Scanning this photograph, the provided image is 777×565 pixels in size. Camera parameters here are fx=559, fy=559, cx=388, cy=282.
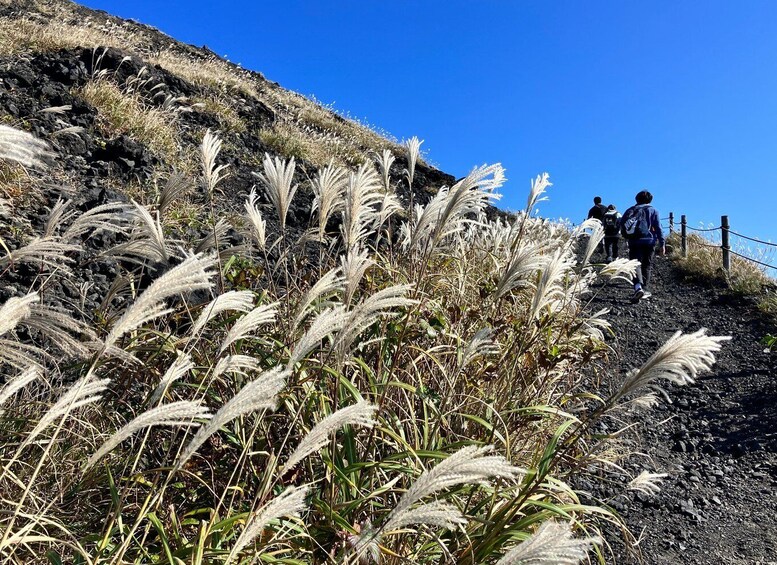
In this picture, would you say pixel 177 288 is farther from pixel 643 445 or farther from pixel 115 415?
pixel 643 445

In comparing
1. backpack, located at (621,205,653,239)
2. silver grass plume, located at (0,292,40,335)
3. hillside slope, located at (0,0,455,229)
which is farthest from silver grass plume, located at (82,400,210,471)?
backpack, located at (621,205,653,239)

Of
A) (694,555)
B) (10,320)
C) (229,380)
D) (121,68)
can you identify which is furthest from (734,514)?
(121,68)

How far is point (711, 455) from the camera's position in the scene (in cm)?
521

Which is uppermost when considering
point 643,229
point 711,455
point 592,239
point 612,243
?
point 612,243

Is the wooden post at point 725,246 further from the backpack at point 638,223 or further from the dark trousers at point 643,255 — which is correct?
the backpack at point 638,223

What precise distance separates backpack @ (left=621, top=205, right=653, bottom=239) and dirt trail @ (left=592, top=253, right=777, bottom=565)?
5.00 ft

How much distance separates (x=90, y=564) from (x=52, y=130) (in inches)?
246

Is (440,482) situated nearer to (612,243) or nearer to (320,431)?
(320,431)

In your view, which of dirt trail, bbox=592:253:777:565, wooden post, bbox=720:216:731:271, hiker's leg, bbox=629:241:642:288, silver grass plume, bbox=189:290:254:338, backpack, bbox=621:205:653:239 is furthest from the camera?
wooden post, bbox=720:216:731:271

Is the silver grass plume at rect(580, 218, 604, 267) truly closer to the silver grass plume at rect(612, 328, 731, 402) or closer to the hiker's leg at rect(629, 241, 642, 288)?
the silver grass plume at rect(612, 328, 731, 402)

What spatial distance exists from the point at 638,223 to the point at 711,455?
6062mm

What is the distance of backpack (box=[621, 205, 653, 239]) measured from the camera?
407 inches

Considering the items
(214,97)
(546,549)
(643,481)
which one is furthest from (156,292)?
(214,97)

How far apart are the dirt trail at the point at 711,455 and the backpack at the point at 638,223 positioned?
5.00 feet
